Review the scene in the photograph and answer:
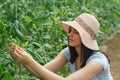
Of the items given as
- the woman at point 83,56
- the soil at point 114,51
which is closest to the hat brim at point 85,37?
the woman at point 83,56

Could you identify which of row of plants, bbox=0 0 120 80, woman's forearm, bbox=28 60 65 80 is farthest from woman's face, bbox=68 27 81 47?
row of plants, bbox=0 0 120 80

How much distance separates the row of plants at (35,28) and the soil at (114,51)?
0.42 feet

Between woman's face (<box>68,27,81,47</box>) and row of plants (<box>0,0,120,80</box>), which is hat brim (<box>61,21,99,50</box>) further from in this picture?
row of plants (<box>0,0,120,80</box>)

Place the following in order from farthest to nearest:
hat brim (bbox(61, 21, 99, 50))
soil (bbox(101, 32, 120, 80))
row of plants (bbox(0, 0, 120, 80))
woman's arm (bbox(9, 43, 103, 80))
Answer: soil (bbox(101, 32, 120, 80)) → row of plants (bbox(0, 0, 120, 80)) → hat brim (bbox(61, 21, 99, 50)) → woman's arm (bbox(9, 43, 103, 80))

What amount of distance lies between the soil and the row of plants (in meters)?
0.13

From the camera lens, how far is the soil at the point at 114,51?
5.40 m

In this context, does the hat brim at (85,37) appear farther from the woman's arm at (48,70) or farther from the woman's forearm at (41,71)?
the woman's forearm at (41,71)

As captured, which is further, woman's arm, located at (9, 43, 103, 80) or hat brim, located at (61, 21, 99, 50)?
hat brim, located at (61, 21, 99, 50)

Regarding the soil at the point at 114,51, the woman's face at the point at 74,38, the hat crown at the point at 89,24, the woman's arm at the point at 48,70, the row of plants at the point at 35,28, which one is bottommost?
the soil at the point at 114,51

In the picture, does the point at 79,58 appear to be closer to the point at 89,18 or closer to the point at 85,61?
the point at 85,61

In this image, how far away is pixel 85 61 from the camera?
2789mm

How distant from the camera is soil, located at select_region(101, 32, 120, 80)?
540 centimetres

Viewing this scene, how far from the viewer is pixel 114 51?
20.7 ft

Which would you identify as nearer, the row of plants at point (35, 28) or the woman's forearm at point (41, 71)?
the woman's forearm at point (41, 71)
